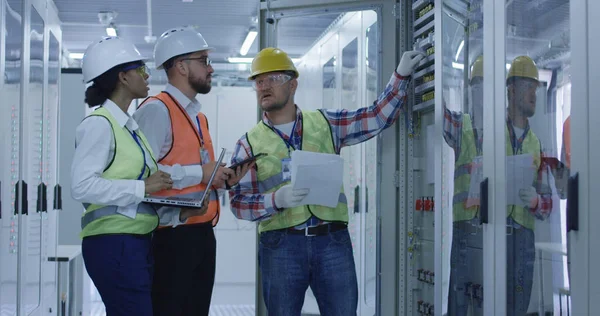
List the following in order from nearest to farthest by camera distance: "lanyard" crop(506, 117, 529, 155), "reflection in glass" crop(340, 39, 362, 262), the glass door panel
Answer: "lanyard" crop(506, 117, 529, 155) → the glass door panel → "reflection in glass" crop(340, 39, 362, 262)

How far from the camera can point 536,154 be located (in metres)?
2.67

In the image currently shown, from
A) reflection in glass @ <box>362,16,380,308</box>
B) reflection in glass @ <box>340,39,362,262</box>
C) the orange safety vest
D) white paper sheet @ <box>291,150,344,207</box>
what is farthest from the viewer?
reflection in glass @ <box>340,39,362,262</box>

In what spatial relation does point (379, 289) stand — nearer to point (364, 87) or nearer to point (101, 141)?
point (364, 87)

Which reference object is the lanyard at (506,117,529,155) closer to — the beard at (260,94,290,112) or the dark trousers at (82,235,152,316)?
the beard at (260,94,290,112)

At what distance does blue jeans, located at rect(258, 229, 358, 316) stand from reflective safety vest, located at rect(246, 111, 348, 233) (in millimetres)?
83

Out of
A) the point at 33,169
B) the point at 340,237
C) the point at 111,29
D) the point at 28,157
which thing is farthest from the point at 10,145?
the point at 111,29

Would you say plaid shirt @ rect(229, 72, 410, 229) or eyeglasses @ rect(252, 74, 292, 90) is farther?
eyeglasses @ rect(252, 74, 292, 90)

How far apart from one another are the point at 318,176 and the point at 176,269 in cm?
87

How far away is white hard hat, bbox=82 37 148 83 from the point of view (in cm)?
306

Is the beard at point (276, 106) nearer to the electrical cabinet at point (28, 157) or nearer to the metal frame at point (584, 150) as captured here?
the electrical cabinet at point (28, 157)

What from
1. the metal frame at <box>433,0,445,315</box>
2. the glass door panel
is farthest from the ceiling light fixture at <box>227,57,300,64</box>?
the metal frame at <box>433,0,445,315</box>

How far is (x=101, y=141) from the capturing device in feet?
9.37

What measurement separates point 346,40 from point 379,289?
6.63 feet

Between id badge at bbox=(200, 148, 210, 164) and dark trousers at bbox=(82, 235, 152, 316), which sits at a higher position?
id badge at bbox=(200, 148, 210, 164)
